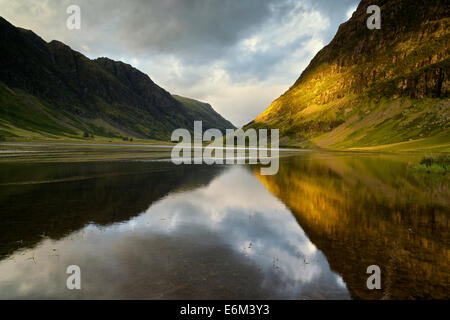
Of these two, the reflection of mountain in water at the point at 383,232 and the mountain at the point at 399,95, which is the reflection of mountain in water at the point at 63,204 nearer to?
the reflection of mountain in water at the point at 383,232

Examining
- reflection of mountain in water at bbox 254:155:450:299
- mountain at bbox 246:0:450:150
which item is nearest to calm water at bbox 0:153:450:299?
reflection of mountain in water at bbox 254:155:450:299

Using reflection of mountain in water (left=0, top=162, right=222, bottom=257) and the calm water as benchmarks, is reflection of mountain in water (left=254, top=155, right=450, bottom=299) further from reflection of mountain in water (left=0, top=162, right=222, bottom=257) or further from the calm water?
reflection of mountain in water (left=0, top=162, right=222, bottom=257)

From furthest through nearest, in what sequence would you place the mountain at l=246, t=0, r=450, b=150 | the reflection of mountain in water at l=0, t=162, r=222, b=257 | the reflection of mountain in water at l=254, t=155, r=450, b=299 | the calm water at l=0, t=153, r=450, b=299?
the mountain at l=246, t=0, r=450, b=150
the reflection of mountain in water at l=0, t=162, r=222, b=257
the reflection of mountain in water at l=254, t=155, r=450, b=299
the calm water at l=0, t=153, r=450, b=299

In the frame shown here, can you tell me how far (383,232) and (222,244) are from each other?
800 centimetres

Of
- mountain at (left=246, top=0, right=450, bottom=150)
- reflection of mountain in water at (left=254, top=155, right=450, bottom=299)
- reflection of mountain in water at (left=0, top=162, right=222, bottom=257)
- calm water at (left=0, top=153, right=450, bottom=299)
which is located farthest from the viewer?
mountain at (left=246, top=0, right=450, bottom=150)

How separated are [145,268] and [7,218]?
10667mm

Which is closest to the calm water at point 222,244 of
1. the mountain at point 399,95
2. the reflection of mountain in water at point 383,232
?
the reflection of mountain in water at point 383,232

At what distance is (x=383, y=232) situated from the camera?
1277 centimetres

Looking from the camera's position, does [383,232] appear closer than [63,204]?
Yes

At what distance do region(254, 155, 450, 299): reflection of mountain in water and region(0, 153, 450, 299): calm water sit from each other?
0.17 ft

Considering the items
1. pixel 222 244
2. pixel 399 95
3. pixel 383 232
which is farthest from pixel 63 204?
pixel 399 95

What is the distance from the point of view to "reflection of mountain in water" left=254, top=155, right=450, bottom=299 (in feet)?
26.6

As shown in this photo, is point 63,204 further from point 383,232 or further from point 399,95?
point 399,95

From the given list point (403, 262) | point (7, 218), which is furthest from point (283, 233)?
point (7, 218)
